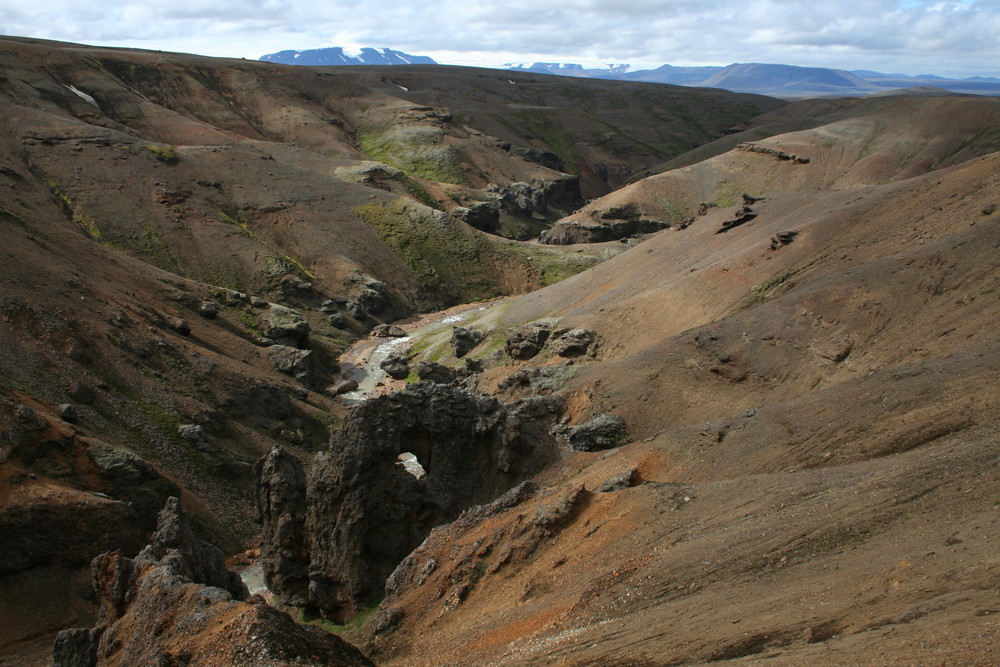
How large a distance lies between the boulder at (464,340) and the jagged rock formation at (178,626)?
36.5m

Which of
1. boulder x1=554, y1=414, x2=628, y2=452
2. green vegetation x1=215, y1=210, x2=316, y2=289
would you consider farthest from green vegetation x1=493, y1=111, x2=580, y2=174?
boulder x1=554, y1=414, x2=628, y2=452

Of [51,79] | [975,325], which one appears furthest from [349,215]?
[975,325]

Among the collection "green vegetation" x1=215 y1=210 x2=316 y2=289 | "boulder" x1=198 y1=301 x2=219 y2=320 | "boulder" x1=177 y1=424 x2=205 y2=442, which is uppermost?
"green vegetation" x1=215 y1=210 x2=316 y2=289

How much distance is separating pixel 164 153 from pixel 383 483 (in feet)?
220

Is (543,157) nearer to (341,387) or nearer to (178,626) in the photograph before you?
(341,387)

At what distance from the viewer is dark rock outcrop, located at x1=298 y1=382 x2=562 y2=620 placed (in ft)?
91.2

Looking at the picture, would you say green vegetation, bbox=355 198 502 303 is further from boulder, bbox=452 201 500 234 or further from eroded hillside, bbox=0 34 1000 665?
boulder, bbox=452 201 500 234

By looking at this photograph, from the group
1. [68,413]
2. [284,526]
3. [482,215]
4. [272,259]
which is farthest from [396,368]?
[482,215]

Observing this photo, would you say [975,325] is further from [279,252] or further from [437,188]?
[437,188]

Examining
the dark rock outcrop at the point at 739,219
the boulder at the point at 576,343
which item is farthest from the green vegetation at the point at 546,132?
the boulder at the point at 576,343

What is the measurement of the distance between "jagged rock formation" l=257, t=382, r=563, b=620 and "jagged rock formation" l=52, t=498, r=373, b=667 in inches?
188

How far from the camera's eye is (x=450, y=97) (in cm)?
16238

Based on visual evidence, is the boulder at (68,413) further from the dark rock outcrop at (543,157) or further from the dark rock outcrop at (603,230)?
the dark rock outcrop at (543,157)

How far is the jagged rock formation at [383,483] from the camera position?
1097 inches
